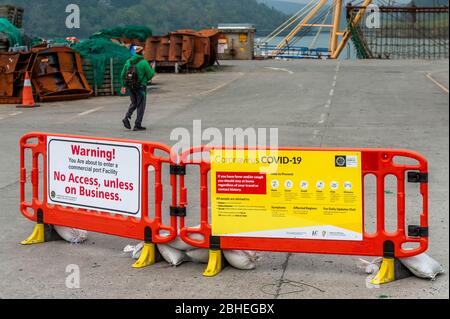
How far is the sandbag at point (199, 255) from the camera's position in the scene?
23.7 ft

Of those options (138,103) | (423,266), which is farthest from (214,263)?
(138,103)

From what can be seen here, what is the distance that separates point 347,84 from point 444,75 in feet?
23.6

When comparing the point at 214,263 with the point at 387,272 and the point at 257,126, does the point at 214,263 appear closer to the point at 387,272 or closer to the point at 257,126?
the point at 387,272

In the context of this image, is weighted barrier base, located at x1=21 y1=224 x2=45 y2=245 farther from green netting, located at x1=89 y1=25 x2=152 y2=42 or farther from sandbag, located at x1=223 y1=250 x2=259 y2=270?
green netting, located at x1=89 y1=25 x2=152 y2=42

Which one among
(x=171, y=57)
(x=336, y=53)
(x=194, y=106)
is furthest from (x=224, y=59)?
(x=194, y=106)

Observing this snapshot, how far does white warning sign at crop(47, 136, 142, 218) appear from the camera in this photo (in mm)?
7406

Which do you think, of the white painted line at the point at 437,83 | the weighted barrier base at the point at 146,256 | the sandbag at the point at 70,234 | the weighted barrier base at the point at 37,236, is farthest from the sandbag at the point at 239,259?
the white painted line at the point at 437,83

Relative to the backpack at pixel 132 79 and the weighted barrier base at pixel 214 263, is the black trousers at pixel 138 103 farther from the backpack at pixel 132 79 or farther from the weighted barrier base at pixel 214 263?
the weighted barrier base at pixel 214 263

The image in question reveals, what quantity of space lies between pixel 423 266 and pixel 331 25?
7266cm

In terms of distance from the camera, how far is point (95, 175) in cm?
764

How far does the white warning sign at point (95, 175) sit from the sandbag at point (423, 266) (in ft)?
8.77

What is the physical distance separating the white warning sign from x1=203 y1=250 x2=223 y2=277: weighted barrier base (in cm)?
92

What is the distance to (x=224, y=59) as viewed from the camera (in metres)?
52.9

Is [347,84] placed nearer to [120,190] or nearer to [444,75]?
[444,75]
